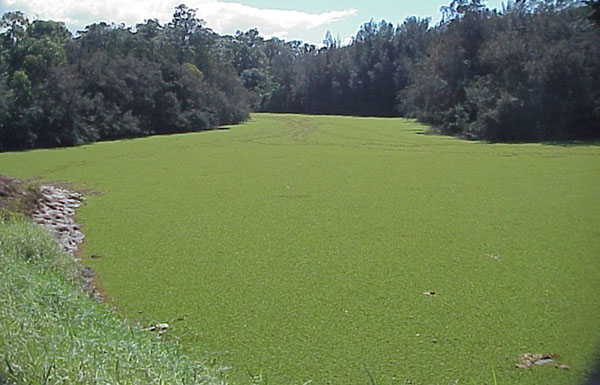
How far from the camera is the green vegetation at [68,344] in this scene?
1809mm

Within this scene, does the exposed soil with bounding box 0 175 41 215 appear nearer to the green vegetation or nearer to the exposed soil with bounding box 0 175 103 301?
the exposed soil with bounding box 0 175 103 301

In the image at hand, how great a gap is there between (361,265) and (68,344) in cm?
Result: 254

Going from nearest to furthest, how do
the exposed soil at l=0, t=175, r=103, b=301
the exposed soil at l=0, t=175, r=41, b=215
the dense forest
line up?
the exposed soil at l=0, t=175, r=103, b=301, the exposed soil at l=0, t=175, r=41, b=215, the dense forest

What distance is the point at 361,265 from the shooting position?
4.32 metres

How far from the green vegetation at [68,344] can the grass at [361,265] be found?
40 cm

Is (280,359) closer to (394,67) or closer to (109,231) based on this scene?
(109,231)

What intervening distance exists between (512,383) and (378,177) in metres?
6.18

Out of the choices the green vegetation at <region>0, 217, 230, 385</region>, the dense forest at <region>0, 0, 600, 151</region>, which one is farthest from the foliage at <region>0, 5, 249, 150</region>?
the green vegetation at <region>0, 217, 230, 385</region>

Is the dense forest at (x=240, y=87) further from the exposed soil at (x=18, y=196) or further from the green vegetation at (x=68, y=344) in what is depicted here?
the green vegetation at (x=68, y=344)

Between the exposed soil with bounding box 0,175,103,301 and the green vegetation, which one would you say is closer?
the green vegetation

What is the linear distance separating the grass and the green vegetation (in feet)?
1.31

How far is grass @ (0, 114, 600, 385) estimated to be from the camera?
2891mm

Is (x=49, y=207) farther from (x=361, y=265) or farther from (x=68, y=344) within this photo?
(x=68, y=344)

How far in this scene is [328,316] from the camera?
337 cm
